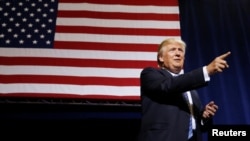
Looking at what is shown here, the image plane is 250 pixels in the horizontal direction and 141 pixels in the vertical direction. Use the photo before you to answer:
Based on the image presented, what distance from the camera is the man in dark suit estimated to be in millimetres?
1149

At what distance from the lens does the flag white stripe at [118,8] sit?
271 cm

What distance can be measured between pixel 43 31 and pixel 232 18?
1623mm

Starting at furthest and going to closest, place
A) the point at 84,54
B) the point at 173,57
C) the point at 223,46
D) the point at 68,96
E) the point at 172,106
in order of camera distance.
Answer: the point at 223,46
the point at 84,54
the point at 68,96
the point at 173,57
the point at 172,106

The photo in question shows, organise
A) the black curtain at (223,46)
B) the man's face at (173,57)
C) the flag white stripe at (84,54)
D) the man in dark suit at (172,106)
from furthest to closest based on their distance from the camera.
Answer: the black curtain at (223,46) → the flag white stripe at (84,54) → the man's face at (173,57) → the man in dark suit at (172,106)

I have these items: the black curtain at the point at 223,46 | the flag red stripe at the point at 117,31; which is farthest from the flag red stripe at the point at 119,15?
the black curtain at the point at 223,46

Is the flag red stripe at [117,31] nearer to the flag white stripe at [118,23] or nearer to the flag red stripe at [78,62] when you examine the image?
the flag white stripe at [118,23]

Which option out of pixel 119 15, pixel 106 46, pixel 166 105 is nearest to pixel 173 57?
pixel 166 105

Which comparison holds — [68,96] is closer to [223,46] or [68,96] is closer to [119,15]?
[119,15]

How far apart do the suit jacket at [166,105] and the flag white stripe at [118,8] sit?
4.76 feet

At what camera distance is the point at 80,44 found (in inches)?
101

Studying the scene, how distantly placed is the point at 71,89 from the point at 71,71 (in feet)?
0.46

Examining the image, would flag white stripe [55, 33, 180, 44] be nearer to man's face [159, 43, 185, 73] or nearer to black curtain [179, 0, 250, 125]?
black curtain [179, 0, 250, 125]

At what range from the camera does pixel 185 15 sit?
289 centimetres

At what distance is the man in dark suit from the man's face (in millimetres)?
119
